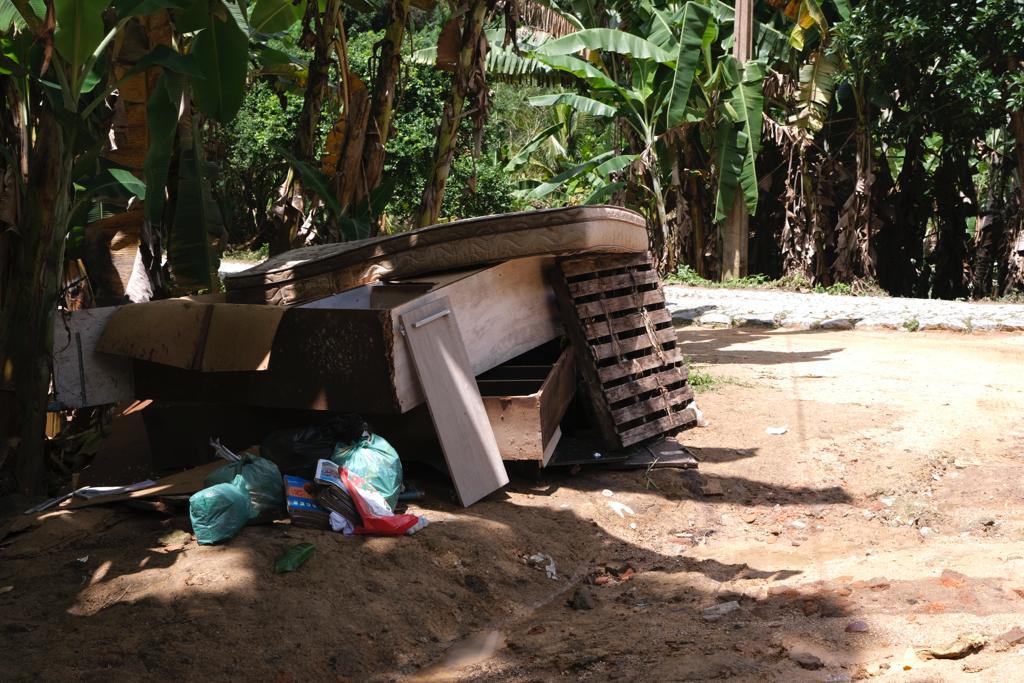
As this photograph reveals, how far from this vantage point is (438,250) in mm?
5102

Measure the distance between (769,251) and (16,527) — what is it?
16202 mm

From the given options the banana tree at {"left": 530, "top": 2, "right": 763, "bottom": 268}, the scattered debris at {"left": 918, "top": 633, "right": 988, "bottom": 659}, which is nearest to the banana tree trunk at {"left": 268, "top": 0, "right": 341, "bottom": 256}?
the scattered debris at {"left": 918, "top": 633, "right": 988, "bottom": 659}

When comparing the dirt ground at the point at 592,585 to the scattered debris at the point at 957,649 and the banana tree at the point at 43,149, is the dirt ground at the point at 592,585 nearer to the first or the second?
the scattered debris at the point at 957,649

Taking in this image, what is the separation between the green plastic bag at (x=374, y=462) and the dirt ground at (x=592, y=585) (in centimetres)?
25

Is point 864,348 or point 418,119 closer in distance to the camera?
point 864,348

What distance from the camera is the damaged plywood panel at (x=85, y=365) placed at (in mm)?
4707

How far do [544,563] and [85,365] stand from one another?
8.17 ft

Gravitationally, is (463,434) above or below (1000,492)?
above

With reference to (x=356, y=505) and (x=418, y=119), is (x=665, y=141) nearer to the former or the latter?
(x=418, y=119)

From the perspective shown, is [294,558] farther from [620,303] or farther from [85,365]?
[620,303]

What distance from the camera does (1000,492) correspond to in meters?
5.20

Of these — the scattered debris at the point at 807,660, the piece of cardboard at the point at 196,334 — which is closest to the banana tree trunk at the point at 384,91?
the piece of cardboard at the point at 196,334

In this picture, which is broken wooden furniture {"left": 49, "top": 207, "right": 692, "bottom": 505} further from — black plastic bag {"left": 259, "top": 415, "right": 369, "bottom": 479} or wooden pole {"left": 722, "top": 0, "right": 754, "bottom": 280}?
wooden pole {"left": 722, "top": 0, "right": 754, "bottom": 280}

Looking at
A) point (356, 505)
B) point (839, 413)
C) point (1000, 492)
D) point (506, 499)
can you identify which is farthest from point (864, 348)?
point (356, 505)
